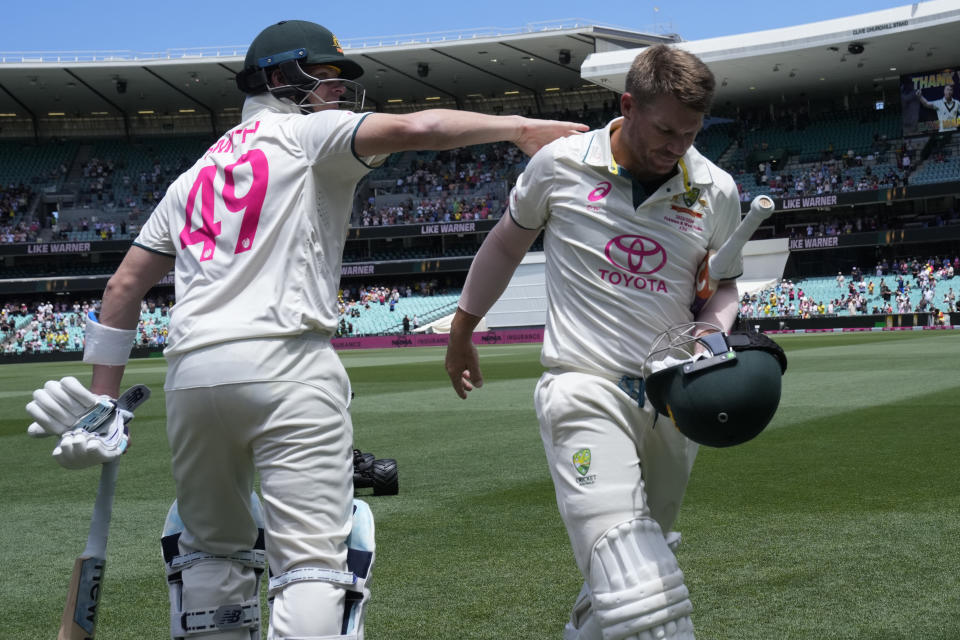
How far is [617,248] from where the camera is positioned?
3691 mm

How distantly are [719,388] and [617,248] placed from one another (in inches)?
26.2

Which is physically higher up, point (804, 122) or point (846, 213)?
point (804, 122)

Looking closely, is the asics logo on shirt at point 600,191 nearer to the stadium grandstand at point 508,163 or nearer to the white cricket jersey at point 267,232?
the white cricket jersey at point 267,232

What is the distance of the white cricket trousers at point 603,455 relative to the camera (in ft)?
11.3

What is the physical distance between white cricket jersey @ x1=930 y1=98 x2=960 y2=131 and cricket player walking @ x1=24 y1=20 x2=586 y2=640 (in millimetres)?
56111

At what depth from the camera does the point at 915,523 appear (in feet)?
21.8

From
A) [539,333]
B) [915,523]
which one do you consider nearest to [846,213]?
[539,333]

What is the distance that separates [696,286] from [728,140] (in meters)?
62.8

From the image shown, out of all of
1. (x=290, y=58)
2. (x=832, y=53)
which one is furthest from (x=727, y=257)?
(x=832, y=53)

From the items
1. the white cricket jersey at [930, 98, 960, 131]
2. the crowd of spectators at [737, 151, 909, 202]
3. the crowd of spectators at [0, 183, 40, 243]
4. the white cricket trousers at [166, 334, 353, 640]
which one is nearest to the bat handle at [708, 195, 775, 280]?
the white cricket trousers at [166, 334, 353, 640]

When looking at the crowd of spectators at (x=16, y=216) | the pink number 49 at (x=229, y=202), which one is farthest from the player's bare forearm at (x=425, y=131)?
the crowd of spectators at (x=16, y=216)

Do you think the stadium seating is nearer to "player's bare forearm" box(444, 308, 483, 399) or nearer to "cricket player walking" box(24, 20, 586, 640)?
"player's bare forearm" box(444, 308, 483, 399)

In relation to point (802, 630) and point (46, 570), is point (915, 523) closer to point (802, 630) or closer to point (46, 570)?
point (802, 630)

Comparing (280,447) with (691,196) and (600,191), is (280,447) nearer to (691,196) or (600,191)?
(600,191)
